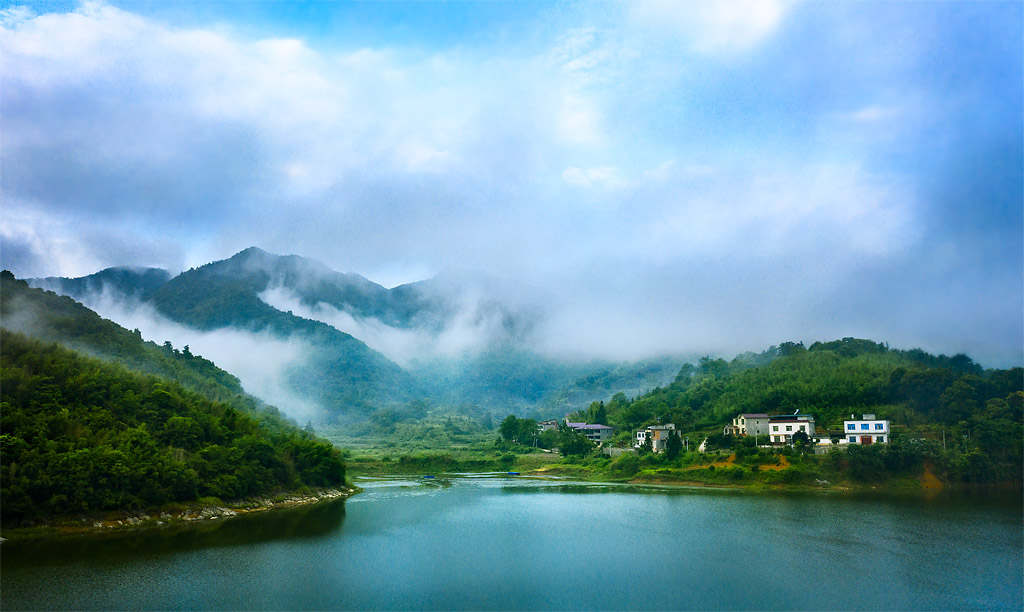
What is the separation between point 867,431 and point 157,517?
47.0 m

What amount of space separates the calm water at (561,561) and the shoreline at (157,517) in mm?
1543

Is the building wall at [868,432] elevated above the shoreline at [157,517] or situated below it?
above

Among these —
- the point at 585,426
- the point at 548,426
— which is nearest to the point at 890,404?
the point at 585,426

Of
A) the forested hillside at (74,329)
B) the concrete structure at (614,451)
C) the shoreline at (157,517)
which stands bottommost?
the shoreline at (157,517)

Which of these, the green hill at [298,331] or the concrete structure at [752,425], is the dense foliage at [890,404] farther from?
the green hill at [298,331]

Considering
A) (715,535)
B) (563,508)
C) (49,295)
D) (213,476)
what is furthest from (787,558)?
(49,295)

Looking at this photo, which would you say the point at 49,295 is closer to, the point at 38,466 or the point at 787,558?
the point at 38,466

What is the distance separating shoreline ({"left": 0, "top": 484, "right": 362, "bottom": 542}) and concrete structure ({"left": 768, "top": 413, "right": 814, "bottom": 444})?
114 ft

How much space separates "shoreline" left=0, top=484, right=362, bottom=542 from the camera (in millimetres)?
27469

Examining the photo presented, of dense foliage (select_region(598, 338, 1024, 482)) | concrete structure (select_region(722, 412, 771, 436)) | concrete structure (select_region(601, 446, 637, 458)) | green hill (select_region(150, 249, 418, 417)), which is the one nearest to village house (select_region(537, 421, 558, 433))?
dense foliage (select_region(598, 338, 1024, 482))

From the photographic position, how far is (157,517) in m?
31.7

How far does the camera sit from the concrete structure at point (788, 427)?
5000 cm

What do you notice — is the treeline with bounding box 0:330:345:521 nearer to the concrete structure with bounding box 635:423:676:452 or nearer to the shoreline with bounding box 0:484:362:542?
the shoreline with bounding box 0:484:362:542

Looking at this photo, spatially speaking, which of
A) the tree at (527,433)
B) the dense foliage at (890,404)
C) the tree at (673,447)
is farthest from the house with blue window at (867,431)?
the tree at (527,433)
